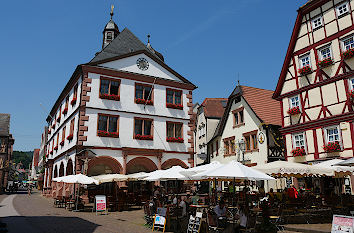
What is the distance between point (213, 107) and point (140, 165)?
18733 mm

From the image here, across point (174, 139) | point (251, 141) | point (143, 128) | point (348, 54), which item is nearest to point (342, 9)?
point (348, 54)

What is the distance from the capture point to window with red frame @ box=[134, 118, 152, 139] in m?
25.8

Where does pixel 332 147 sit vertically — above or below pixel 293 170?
above

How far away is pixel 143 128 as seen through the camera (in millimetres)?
26094

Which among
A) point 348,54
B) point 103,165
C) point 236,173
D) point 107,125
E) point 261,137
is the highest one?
point 348,54

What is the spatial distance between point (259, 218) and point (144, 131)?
13978 millimetres

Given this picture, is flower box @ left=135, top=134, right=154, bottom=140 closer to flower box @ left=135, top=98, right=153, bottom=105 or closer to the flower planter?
flower box @ left=135, top=98, right=153, bottom=105

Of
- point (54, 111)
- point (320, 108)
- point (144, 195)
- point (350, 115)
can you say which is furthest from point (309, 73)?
point (54, 111)

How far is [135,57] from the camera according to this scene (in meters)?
27.1

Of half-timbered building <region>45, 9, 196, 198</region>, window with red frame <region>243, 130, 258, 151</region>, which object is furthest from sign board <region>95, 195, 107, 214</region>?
window with red frame <region>243, 130, 258, 151</region>

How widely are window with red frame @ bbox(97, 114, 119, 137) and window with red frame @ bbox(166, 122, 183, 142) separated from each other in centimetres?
482

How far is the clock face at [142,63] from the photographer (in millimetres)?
27016

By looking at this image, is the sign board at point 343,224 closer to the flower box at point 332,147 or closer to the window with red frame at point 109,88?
the flower box at point 332,147

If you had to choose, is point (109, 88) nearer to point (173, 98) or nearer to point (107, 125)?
point (107, 125)
